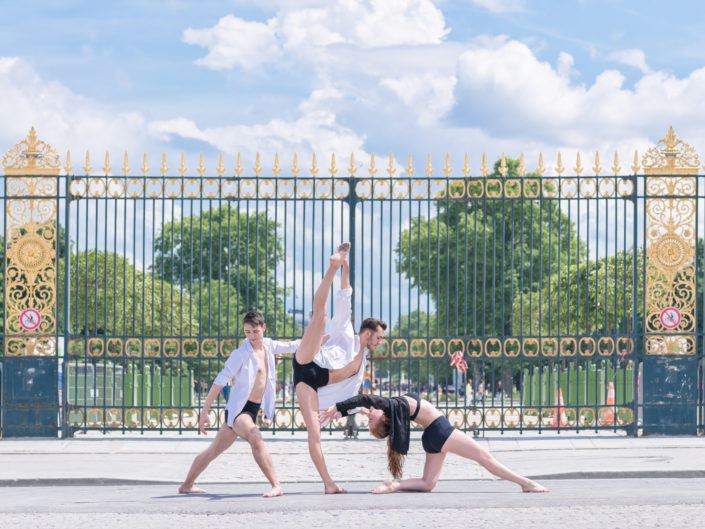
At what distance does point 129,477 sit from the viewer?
12.0m

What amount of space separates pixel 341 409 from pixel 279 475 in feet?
9.71

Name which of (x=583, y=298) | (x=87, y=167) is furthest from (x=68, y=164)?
(x=583, y=298)

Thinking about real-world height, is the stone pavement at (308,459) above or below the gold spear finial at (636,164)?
below

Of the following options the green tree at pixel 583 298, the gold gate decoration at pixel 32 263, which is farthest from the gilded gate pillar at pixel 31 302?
the green tree at pixel 583 298

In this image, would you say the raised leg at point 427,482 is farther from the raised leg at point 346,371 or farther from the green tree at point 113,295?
the green tree at point 113,295

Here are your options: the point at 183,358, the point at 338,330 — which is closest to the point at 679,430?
the point at 183,358

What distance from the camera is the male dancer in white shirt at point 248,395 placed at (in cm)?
993

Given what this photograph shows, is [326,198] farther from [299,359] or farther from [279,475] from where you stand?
[299,359]

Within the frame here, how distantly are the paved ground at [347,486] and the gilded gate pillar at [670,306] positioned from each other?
0.53 metres

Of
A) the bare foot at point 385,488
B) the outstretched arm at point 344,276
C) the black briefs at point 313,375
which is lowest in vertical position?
the bare foot at point 385,488

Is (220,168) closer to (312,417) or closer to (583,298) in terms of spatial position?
(312,417)

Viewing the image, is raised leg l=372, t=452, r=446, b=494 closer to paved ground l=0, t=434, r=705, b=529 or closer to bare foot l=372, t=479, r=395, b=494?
bare foot l=372, t=479, r=395, b=494

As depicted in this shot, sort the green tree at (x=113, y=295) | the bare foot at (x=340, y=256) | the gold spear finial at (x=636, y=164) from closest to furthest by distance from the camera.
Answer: the bare foot at (x=340, y=256) < the gold spear finial at (x=636, y=164) < the green tree at (x=113, y=295)

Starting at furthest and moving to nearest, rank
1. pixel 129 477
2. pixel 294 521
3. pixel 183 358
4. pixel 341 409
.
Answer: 1. pixel 183 358
2. pixel 129 477
3. pixel 341 409
4. pixel 294 521
